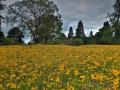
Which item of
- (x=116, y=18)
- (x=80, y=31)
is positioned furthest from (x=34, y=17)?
(x=80, y=31)

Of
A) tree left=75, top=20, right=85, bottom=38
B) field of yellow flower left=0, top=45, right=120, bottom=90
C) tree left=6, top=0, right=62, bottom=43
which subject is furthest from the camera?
tree left=75, top=20, right=85, bottom=38

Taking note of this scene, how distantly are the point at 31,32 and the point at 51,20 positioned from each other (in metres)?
4.87

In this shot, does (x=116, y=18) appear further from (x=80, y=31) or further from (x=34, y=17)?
(x=80, y=31)

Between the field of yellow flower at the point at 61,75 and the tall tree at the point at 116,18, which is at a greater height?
the tall tree at the point at 116,18

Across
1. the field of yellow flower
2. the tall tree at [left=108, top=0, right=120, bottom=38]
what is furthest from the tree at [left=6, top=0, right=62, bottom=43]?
the field of yellow flower

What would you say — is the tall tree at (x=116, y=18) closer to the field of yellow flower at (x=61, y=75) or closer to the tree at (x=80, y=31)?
the tree at (x=80, y=31)

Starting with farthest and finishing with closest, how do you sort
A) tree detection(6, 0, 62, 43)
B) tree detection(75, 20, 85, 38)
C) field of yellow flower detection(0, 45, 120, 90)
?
tree detection(75, 20, 85, 38)
tree detection(6, 0, 62, 43)
field of yellow flower detection(0, 45, 120, 90)

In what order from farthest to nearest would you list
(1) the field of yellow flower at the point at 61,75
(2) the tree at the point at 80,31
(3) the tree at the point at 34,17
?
(2) the tree at the point at 80,31 → (3) the tree at the point at 34,17 → (1) the field of yellow flower at the point at 61,75

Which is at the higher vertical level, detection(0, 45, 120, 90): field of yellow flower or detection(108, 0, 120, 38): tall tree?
detection(108, 0, 120, 38): tall tree

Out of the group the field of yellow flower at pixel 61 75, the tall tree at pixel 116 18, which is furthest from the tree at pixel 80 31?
the field of yellow flower at pixel 61 75

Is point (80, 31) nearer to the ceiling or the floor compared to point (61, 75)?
nearer to the ceiling

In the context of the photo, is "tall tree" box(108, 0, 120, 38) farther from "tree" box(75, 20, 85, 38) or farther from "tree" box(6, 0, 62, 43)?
"tree" box(75, 20, 85, 38)

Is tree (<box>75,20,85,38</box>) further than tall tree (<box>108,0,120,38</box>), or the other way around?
tree (<box>75,20,85,38</box>)

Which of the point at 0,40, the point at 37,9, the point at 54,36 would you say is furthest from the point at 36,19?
the point at 0,40
